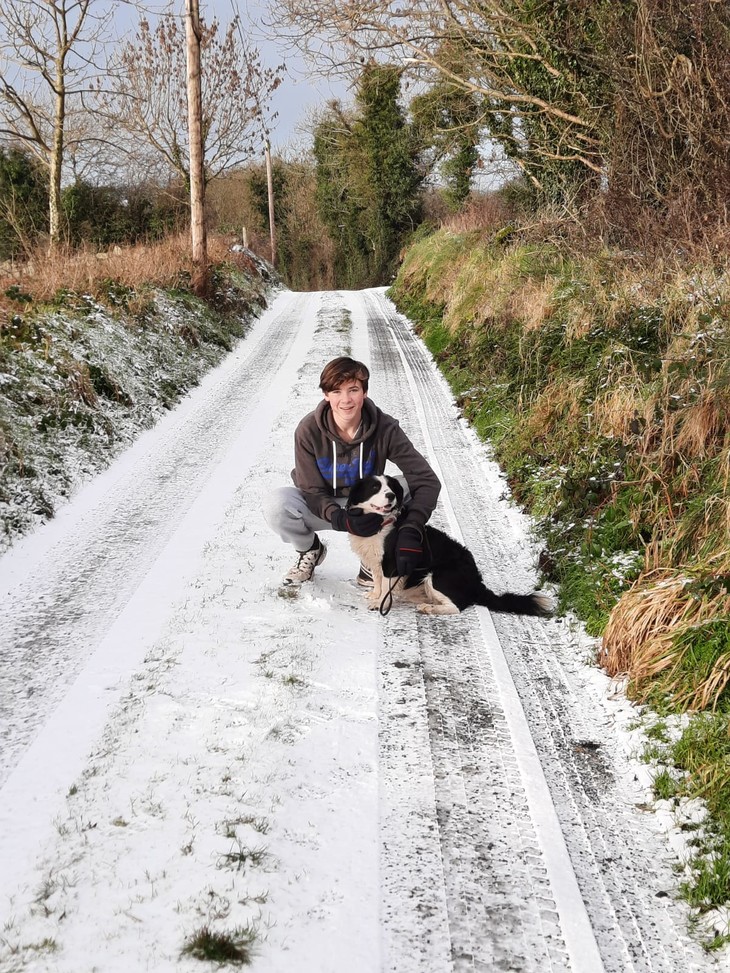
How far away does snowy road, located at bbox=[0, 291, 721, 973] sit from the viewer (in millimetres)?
2137

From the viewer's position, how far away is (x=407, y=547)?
3779 mm

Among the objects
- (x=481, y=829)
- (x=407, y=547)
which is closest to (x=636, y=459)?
(x=407, y=547)

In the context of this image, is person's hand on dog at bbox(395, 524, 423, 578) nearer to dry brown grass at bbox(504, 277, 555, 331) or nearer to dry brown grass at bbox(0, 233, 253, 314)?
dry brown grass at bbox(504, 277, 555, 331)

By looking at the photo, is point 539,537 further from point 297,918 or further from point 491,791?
point 297,918

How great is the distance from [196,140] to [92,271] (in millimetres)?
5813

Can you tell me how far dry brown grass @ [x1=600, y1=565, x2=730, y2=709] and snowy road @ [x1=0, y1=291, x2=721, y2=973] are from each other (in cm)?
16

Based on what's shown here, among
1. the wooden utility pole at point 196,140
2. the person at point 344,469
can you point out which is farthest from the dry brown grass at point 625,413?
the wooden utility pole at point 196,140

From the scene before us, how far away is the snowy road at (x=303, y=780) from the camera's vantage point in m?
2.14

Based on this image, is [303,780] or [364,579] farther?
[364,579]

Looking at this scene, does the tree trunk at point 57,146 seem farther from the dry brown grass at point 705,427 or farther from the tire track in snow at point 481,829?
the tire track in snow at point 481,829

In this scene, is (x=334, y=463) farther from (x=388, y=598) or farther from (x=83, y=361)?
(x=83, y=361)

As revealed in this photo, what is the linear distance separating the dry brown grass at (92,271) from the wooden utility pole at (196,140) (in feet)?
1.00

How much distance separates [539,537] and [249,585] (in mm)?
2140

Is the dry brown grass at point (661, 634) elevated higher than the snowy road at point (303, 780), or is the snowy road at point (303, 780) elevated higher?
the dry brown grass at point (661, 634)
